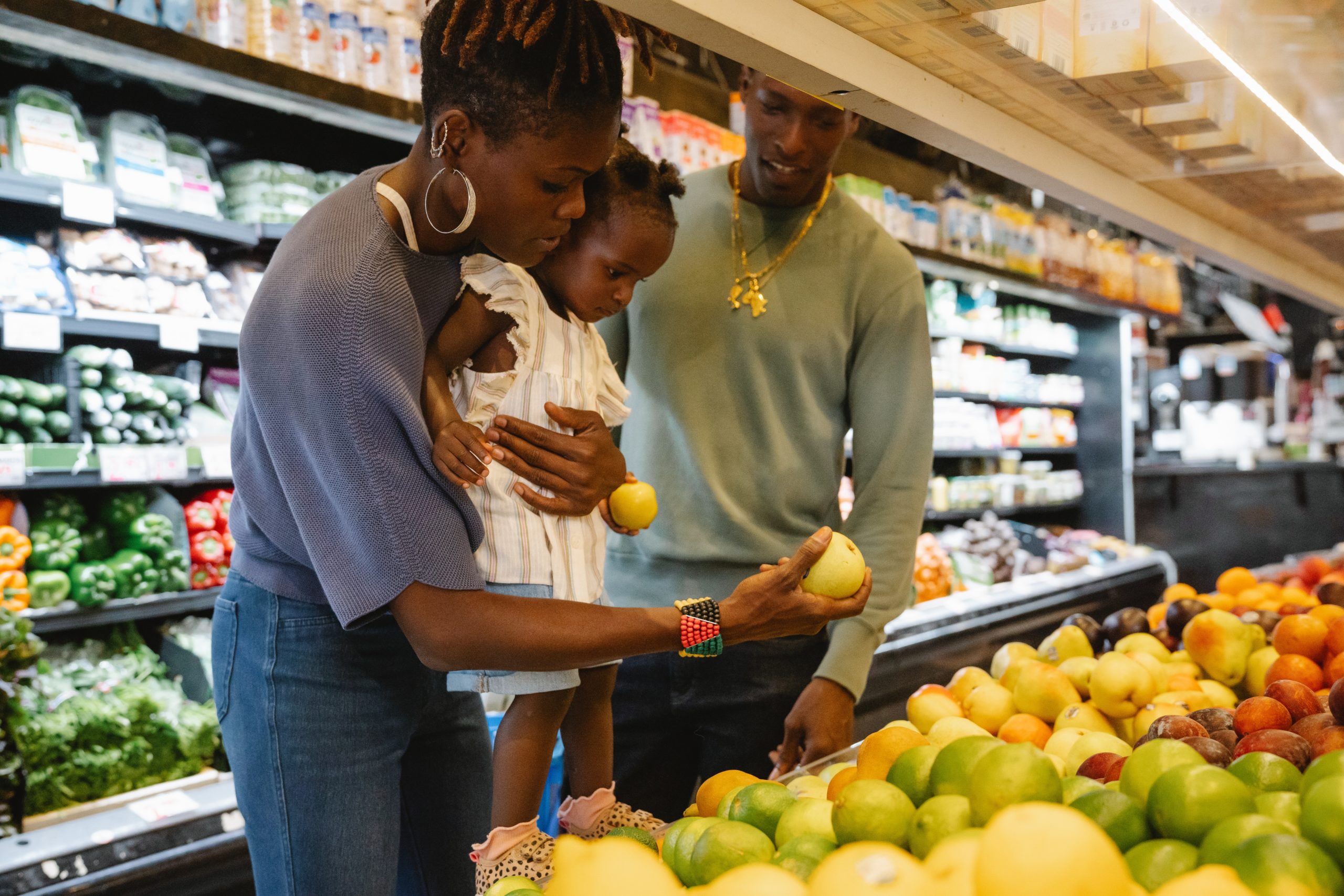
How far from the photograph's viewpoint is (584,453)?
4.67 ft

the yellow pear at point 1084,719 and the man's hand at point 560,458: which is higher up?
the man's hand at point 560,458

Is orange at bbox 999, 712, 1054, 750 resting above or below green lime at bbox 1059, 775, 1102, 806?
below

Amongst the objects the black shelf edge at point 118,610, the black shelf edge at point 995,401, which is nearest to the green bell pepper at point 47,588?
the black shelf edge at point 118,610

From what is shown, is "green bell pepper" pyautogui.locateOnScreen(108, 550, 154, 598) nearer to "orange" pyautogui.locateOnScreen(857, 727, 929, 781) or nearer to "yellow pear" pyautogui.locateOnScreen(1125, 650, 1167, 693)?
"orange" pyautogui.locateOnScreen(857, 727, 929, 781)

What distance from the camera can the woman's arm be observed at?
1159 mm

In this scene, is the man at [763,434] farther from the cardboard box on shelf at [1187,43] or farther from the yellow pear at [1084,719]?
the cardboard box on shelf at [1187,43]

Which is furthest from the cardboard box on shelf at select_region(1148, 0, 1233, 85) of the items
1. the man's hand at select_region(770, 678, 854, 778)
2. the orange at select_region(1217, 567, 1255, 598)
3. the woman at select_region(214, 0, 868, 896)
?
the orange at select_region(1217, 567, 1255, 598)

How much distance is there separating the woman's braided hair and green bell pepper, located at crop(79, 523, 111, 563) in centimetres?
215

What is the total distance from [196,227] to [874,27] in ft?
7.49

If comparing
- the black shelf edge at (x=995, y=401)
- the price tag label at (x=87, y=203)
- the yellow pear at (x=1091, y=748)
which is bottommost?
the yellow pear at (x=1091, y=748)

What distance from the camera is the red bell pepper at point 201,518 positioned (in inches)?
117

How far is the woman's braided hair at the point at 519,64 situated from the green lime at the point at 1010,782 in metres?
0.86

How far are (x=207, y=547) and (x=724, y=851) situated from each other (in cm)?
238

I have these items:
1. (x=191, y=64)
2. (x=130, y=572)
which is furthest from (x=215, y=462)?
(x=191, y=64)
